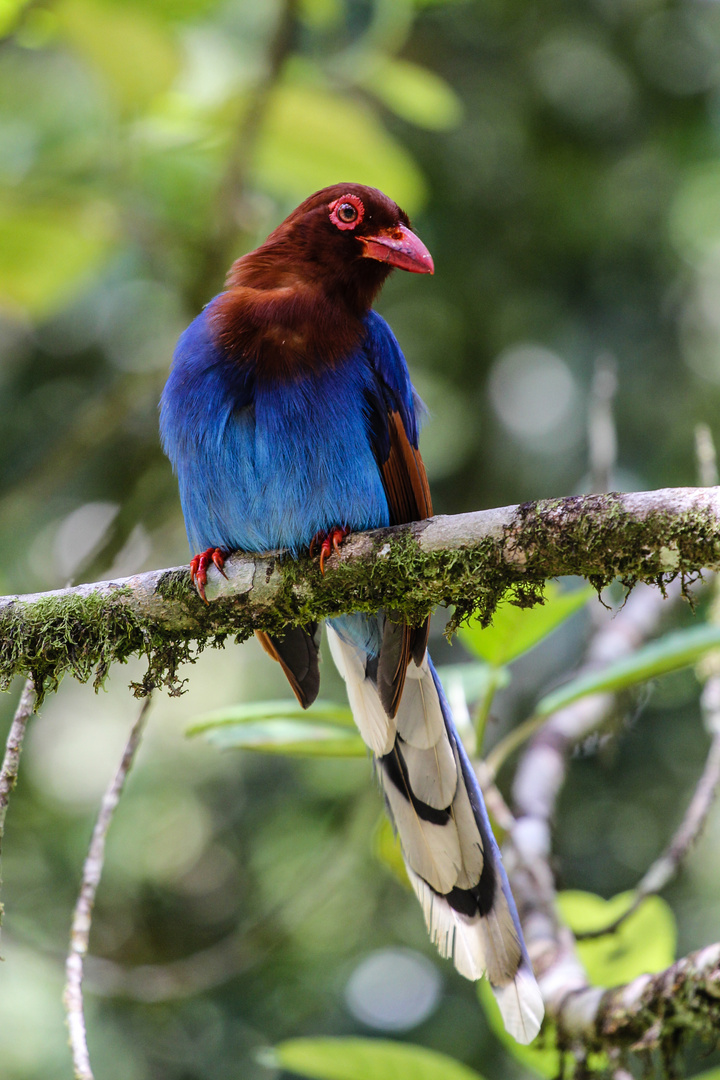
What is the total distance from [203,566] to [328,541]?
34cm

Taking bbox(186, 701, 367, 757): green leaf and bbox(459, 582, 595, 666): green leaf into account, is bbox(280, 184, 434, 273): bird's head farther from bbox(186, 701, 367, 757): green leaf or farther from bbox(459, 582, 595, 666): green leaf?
bbox(186, 701, 367, 757): green leaf

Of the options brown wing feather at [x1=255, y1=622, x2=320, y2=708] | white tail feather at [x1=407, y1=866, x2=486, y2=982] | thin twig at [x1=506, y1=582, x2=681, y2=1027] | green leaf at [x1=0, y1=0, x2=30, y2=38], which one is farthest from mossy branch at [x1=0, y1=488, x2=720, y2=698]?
green leaf at [x1=0, y1=0, x2=30, y2=38]

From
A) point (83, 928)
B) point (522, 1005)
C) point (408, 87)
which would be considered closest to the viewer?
point (83, 928)

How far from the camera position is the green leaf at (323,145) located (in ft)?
12.6

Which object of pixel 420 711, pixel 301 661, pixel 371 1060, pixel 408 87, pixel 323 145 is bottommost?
pixel 371 1060

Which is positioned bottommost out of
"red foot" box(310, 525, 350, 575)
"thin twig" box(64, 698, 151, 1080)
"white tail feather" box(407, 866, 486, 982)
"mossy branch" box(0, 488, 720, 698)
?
"white tail feather" box(407, 866, 486, 982)

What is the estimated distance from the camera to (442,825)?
297cm

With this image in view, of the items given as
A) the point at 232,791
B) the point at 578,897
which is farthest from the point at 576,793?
the point at 578,897

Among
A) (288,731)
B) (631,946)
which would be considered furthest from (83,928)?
(631,946)

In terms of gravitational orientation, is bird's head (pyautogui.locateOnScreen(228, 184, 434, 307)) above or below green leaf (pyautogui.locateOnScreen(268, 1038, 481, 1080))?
above

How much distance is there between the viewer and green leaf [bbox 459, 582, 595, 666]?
2.81 meters

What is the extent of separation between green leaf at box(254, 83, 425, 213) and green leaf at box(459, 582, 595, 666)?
6.31 feet

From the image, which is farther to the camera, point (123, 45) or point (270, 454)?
point (123, 45)

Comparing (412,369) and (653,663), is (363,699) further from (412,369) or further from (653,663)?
(412,369)
